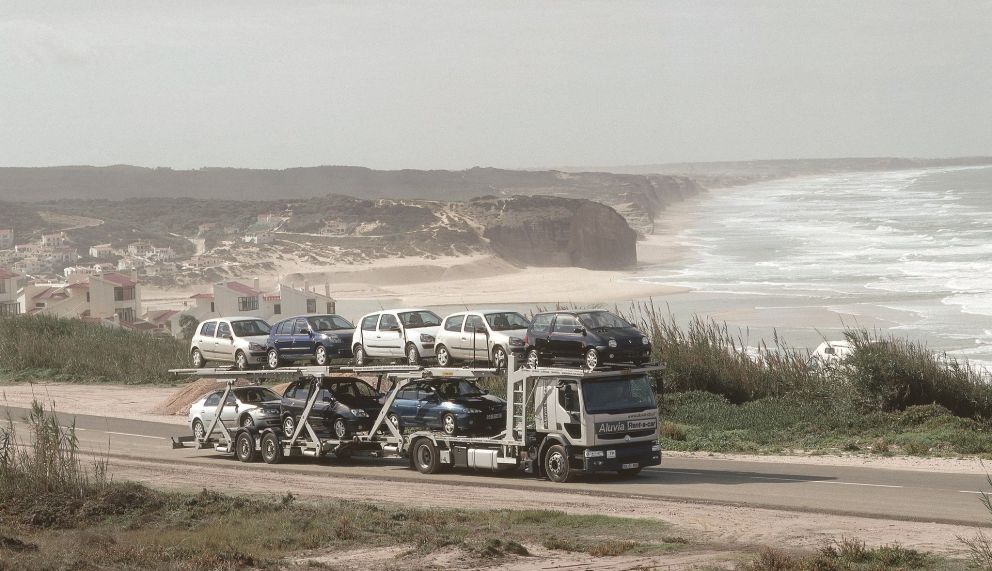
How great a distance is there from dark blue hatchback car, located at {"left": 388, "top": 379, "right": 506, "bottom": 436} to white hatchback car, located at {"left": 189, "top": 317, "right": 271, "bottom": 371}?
19.1 feet

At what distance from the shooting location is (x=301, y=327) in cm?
3069

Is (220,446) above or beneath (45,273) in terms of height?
beneath

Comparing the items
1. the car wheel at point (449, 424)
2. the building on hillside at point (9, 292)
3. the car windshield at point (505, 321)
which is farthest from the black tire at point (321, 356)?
the building on hillside at point (9, 292)

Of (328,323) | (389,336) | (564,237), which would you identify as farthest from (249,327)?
(564,237)

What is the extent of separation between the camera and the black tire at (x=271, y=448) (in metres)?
30.1

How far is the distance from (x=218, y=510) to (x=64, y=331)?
151 ft

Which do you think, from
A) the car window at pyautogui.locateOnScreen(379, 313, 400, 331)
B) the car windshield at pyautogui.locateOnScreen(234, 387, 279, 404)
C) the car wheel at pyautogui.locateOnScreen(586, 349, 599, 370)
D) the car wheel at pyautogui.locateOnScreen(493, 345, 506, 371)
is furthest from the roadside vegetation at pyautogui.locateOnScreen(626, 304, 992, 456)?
the car windshield at pyautogui.locateOnScreen(234, 387, 279, 404)

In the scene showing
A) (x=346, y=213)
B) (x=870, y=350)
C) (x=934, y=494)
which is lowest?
(x=934, y=494)

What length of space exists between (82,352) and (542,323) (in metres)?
39.8

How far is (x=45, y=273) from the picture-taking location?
144 m

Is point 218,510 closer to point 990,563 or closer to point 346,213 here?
point 990,563

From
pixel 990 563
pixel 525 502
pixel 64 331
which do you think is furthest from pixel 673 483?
pixel 64 331

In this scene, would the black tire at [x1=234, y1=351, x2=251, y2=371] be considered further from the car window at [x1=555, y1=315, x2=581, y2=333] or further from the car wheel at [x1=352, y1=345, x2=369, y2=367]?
the car window at [x1=555, y1=315, x2=581, y2=333]

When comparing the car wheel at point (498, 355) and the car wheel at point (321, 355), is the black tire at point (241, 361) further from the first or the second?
the car wheel at point (498, 355)
